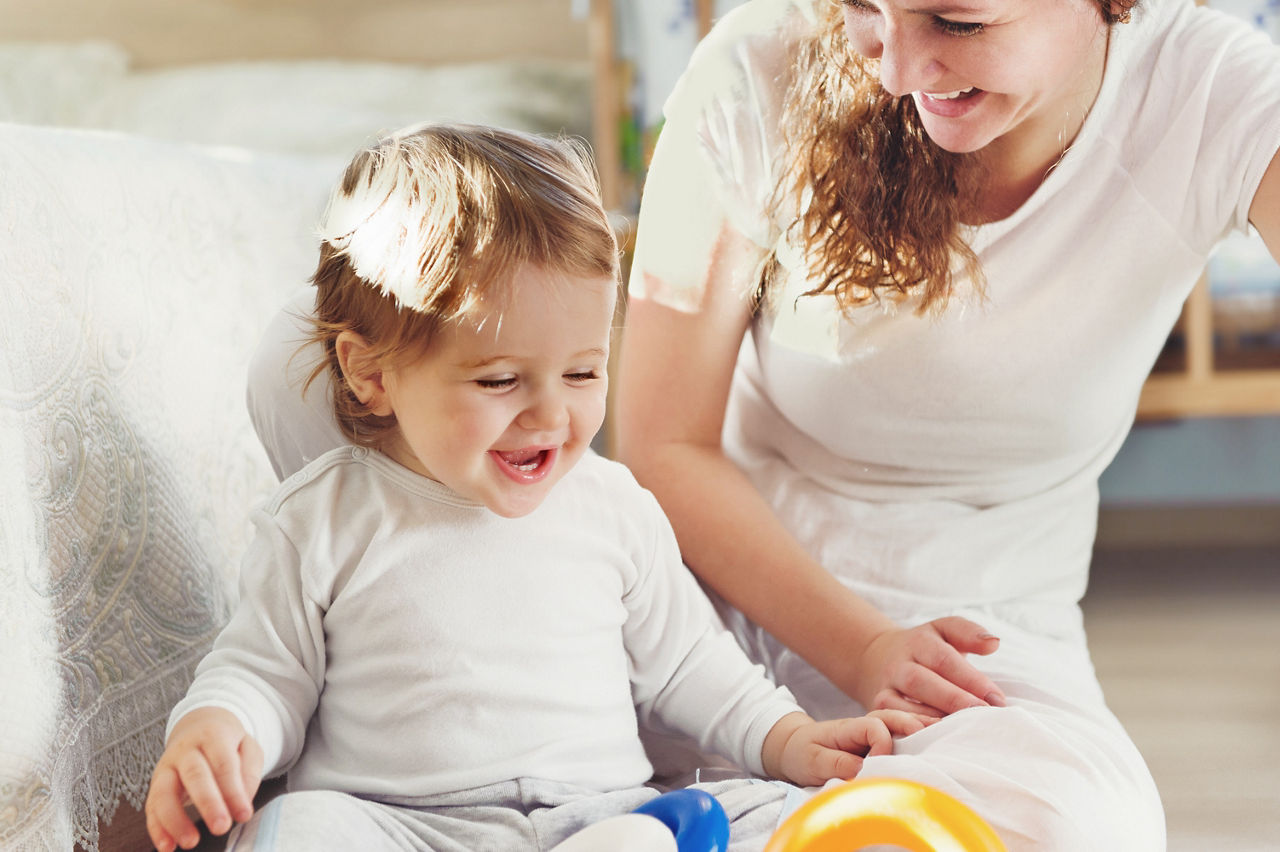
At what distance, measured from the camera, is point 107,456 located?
82cm

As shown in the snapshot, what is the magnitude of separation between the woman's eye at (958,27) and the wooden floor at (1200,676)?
26.3 inches

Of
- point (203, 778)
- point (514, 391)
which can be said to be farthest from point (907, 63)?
point (203, 778)

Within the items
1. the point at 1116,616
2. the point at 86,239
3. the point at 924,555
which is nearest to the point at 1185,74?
the point at 924,555

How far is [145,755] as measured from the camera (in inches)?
32.6

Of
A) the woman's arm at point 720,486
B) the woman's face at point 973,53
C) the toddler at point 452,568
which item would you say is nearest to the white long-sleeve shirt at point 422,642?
the toddler at point 452,568

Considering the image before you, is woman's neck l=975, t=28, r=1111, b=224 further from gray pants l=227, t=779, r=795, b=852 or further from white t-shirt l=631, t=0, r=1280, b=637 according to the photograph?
gray pants l=227, t=779, r=795, b=852

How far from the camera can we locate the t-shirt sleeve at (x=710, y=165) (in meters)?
0.83

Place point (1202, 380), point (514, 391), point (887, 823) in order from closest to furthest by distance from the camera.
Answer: point (887, 823)
point (514, 391)
point (1202, 380)

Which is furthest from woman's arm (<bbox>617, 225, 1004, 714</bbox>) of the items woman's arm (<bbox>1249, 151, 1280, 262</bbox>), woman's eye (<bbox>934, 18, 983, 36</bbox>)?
woman's arm (<bbox>1249, 151, 1280, 262</bbox>)

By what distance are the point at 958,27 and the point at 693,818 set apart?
46cm

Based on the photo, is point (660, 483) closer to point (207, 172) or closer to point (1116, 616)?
point (207, 172)

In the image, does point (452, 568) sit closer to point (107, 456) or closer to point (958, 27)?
point (107, 456)

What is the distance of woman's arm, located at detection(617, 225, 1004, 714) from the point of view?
789 millimetres

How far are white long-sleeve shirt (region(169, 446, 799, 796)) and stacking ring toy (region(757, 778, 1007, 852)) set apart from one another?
0.18 metres
